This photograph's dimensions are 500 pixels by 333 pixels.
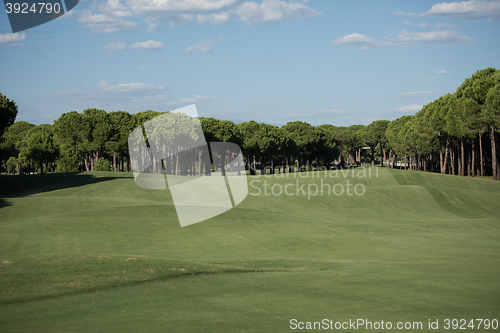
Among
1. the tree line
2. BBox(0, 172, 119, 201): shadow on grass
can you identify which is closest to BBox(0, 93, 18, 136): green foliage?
the tree line

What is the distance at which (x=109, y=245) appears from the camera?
57.6 feet

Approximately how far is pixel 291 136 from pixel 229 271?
101m

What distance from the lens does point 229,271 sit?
1252 cm

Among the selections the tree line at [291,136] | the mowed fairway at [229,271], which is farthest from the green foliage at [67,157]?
the mowed fairway at [229,271]

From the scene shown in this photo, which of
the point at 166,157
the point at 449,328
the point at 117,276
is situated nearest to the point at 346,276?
the point at 449,328

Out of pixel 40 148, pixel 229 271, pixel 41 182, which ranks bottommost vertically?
pixel 229 271

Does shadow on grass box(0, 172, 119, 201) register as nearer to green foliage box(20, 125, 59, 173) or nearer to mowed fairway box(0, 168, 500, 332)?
green foliage box(20, 125, 59, 173)

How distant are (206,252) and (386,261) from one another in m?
7.29

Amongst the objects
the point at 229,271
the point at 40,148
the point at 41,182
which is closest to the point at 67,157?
the point at 40,148

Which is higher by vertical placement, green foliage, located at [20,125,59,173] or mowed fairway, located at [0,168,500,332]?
green foliage, located at [20,125,59,173]

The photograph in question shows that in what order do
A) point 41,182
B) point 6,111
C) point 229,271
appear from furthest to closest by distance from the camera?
point 41,182 < point 6,111 < point 229,271

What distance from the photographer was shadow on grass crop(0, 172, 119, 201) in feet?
152

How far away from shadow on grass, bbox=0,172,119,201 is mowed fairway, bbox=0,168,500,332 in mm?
17649

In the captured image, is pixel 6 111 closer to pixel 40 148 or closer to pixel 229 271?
pixel 40 148
